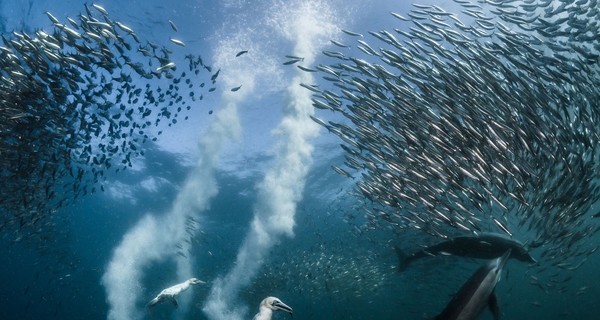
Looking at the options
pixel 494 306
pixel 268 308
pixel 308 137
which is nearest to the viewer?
pixel 494 306

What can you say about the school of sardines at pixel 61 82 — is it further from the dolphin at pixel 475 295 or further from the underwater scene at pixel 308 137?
the dolphin at pixel 475 295

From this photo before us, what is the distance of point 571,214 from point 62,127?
1575 centimetres

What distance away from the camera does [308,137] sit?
2280 cm

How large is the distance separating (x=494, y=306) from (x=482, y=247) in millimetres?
6185

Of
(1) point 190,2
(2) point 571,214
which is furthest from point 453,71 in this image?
(1) point 190,2

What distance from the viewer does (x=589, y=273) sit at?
6338 cm

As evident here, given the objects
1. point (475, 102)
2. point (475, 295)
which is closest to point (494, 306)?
point (475, 295)

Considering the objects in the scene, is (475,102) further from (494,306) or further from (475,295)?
(475,295)

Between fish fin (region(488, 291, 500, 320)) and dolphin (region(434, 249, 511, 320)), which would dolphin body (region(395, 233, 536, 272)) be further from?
dolphin (region(434, 249, 511, 320))

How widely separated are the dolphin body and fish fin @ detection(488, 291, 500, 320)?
567 centimetres

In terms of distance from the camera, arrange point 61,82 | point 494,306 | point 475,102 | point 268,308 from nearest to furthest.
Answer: point 494,306
point 268,308
point 475,102
point 61,82

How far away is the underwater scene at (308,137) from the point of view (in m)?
Answer: 7.21

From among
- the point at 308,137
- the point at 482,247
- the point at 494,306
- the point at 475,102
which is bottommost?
the point at 308,137

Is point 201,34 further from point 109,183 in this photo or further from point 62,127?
point 109,183
